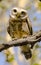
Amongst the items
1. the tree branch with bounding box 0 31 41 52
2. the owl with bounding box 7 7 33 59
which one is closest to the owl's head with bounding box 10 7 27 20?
the owl with bounding box 7 7 33 59

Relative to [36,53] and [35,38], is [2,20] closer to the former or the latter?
[36,53]

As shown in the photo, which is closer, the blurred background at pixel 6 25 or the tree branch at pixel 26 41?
the tree branch at pixel 26 41

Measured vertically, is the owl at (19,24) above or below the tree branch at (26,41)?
below

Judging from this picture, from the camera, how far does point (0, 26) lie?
560 cm

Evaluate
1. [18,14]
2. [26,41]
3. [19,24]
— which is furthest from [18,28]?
[26,41]

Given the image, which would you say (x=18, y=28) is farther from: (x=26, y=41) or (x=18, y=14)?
(x=26, y=41)

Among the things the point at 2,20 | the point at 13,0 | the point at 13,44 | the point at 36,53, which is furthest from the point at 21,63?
the point at 13,44

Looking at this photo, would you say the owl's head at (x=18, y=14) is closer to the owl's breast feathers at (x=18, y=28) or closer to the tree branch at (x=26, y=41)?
the owl's breast feathers at (x=18, y=28)

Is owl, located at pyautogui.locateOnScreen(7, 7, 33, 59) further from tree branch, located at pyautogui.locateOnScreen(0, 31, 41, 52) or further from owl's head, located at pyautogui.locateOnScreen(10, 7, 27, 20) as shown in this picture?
tree branch, located at pyautogui.locateOnScreen(0, 31, 41, 52)

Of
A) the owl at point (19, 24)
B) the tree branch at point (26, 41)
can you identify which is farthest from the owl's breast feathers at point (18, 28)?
the tree branch at point (26, 41)

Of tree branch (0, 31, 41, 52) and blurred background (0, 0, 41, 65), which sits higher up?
tree branch (0, 31, 41, 52)

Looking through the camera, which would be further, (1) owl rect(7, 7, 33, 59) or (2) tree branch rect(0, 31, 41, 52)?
(1) owl rect(7, 7, 33, 59)

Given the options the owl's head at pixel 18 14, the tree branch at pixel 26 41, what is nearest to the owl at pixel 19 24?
the owl's head at pixel 18 14

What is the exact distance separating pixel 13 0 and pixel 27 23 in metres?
3.00
